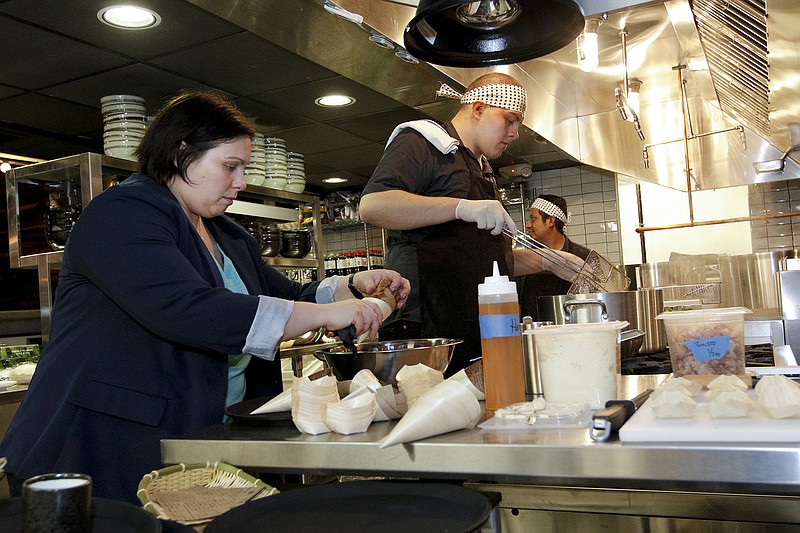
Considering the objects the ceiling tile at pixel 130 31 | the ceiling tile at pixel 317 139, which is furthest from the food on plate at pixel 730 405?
the ceiling tile at pixel 317 139

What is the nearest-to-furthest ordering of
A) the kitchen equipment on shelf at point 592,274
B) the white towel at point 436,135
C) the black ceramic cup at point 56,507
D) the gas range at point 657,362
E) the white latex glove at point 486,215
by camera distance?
the black ceramic cup at point 56,507 < the gas range at point 657,362 < the white latex glove at point 486,215 < the kitchen equipment on shelf at point 592,274 < the white towel at point 436,135

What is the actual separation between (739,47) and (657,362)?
1.64 metres

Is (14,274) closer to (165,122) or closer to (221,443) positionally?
(165,122)

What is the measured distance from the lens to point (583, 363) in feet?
3.55

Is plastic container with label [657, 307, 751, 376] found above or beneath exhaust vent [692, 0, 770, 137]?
beneath

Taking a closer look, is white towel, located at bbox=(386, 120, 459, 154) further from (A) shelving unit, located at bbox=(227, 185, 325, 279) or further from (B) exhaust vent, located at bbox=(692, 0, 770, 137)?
(A) shelving unit, located at bbox=(227, 185, 325, 279)

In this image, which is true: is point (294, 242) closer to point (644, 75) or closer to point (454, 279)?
point (454, 279)

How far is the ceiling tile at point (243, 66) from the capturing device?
3.46m

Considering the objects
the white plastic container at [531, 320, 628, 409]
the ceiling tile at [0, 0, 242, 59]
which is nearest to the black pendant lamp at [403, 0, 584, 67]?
the white plastic container at [531, 320, 628, 409]

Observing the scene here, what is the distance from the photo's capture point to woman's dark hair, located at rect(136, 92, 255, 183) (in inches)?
63.7

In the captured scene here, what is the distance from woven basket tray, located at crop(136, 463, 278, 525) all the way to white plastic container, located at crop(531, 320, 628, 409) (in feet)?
1.47

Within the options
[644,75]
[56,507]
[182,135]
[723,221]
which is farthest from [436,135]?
[723,221]

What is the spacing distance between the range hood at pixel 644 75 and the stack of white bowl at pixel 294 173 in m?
1.13

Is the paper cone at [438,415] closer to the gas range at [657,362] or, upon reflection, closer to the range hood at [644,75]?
the gas range at [657,362]
